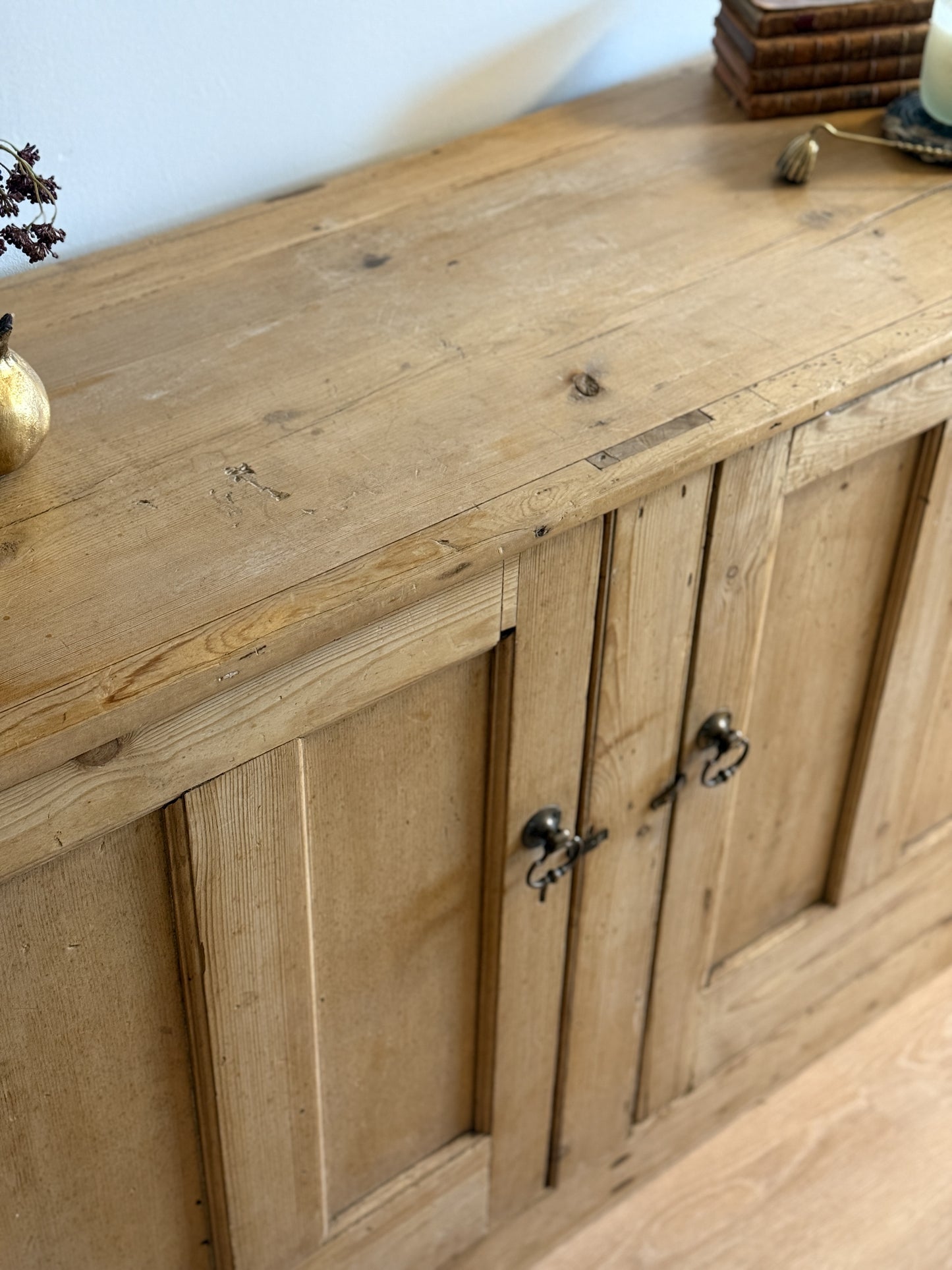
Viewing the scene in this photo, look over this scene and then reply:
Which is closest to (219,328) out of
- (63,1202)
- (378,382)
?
(378,382)

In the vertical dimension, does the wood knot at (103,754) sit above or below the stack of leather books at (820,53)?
below

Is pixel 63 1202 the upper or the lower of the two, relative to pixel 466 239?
lower

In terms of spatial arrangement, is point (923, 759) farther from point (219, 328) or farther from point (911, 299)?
point (219, 328)

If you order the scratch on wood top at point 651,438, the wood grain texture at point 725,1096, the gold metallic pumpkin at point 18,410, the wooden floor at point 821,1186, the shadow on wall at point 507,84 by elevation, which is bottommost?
the wooden floor at point 821,1186

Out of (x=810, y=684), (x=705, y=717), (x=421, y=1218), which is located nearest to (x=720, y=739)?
(x=705, y=717)

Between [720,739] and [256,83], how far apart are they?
0.65 m

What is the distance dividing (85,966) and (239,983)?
12 centimetres

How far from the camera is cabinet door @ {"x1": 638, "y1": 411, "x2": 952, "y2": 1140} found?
1088mm

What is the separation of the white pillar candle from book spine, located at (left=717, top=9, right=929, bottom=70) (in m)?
0.05

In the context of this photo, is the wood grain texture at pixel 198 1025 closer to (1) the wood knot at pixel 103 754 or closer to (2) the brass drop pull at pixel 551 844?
(1) the wood knot at pixel 103 754

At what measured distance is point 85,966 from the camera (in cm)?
87

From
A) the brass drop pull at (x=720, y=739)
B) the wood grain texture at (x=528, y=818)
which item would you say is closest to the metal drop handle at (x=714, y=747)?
the brass drop pull at (x=720, y=739)

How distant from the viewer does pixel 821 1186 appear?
1.53 meters

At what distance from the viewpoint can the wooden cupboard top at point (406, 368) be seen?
0.81m
